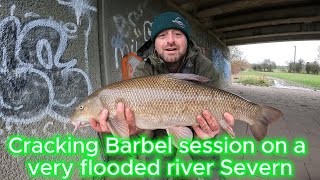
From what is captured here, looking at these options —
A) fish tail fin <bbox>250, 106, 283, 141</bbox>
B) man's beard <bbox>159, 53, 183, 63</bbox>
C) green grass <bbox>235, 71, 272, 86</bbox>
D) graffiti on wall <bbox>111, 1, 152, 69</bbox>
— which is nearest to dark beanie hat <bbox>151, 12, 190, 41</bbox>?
man's beard <bbox>159, 53, 183, 63</bbox>

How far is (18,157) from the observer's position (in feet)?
8.45

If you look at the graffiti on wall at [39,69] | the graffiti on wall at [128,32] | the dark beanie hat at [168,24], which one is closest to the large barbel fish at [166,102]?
the dark beanie hat at [168,24]

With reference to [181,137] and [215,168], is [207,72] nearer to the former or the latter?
[181,137]

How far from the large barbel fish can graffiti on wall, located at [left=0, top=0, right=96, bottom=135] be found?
812 mm

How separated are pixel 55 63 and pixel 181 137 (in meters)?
1.69

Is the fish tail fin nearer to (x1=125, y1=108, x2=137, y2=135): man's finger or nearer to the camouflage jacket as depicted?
the camouflage jacket

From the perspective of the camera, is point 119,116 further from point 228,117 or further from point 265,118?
point 265,118

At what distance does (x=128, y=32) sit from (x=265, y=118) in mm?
2752

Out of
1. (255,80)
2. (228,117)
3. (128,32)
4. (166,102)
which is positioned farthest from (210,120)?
(255,80)

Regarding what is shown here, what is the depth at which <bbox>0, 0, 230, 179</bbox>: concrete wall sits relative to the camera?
A: 2484 millimetres

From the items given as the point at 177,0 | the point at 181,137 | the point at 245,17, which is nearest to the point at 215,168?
the point at 181,137

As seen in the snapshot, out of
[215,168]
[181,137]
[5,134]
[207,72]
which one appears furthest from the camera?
[215,168]

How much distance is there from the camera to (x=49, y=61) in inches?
112

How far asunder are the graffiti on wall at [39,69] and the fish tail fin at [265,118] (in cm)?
210
